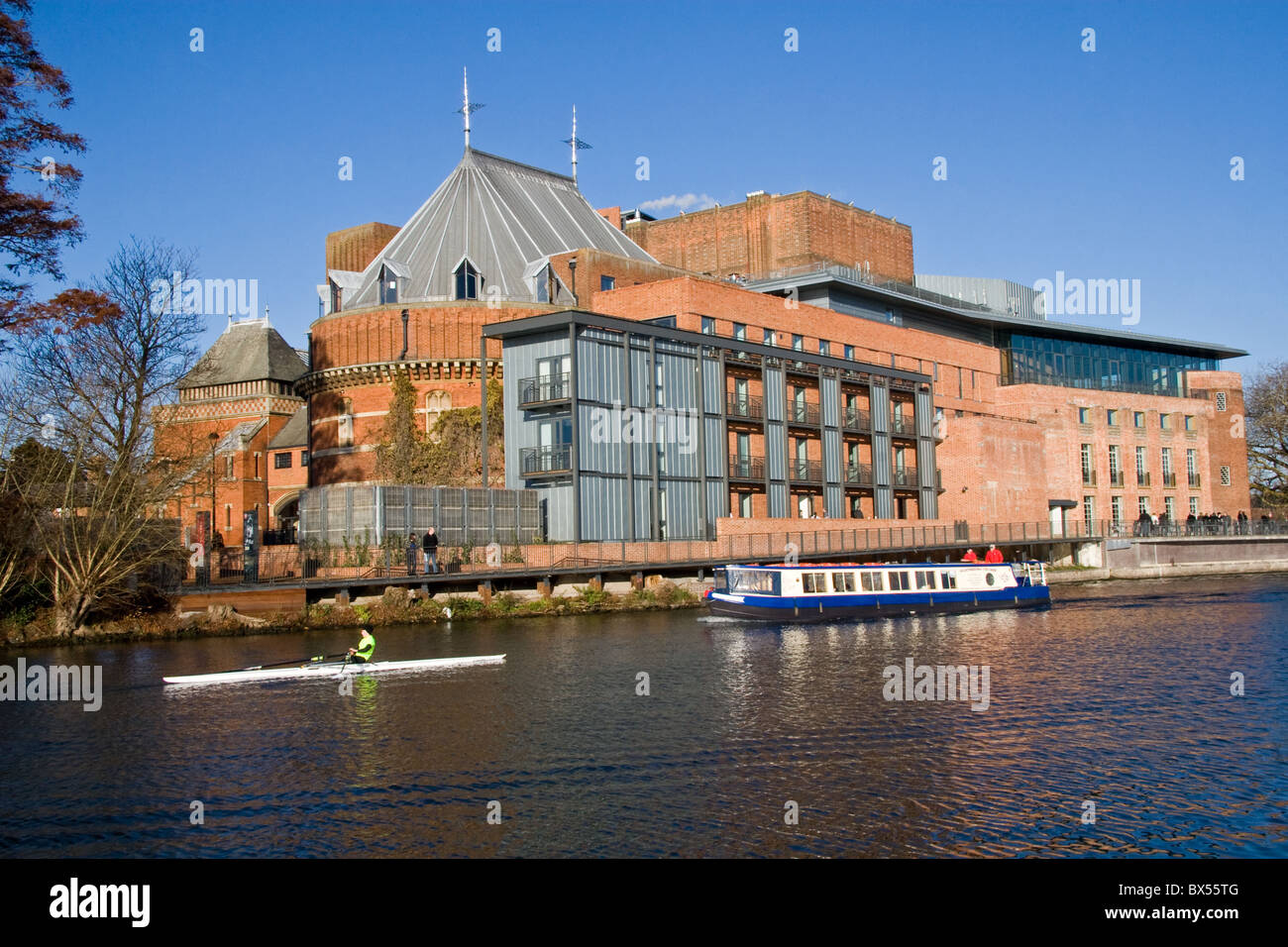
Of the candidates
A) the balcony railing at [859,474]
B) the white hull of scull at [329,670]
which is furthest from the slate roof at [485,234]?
the white hull of scull at [329,670]

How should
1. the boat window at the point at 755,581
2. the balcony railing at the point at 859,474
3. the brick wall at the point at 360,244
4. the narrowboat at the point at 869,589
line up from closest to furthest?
the narrowboat at the point at 869,589 → the boat window at the point at 755,581 → the balcony railing at the point at 859,474 → the brick wall at the point at 360,244

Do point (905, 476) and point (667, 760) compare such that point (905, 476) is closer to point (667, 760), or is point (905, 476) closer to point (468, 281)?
point (468, 281)

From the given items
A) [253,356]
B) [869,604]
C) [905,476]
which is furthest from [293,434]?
[869,604]

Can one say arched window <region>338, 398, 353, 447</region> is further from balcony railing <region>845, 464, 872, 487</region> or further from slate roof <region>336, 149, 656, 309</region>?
balcony railing <region>845, 464, 872, 487</region>

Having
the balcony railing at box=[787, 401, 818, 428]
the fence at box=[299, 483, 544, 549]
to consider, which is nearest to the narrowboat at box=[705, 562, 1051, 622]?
the fence at box=[299, 483, 544, 549]

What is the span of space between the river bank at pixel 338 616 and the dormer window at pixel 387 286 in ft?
102

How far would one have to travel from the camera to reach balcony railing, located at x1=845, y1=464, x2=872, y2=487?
2692 inches

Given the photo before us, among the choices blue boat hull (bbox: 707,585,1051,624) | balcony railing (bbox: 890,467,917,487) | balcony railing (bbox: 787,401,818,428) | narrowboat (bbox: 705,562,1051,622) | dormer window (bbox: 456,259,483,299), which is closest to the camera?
blue boat hull (bbox: 707,585,1051,624)

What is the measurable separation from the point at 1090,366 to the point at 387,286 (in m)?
56.8

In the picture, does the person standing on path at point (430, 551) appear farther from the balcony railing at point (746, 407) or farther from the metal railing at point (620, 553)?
the balcony railing at point (746, 407)

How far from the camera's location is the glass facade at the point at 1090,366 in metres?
91.0

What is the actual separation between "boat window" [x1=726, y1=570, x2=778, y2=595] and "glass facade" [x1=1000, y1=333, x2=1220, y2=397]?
5068 centimetres

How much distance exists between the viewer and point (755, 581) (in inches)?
1799

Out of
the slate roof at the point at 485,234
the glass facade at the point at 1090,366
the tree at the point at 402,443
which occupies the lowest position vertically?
the tree at the point at 402,443
